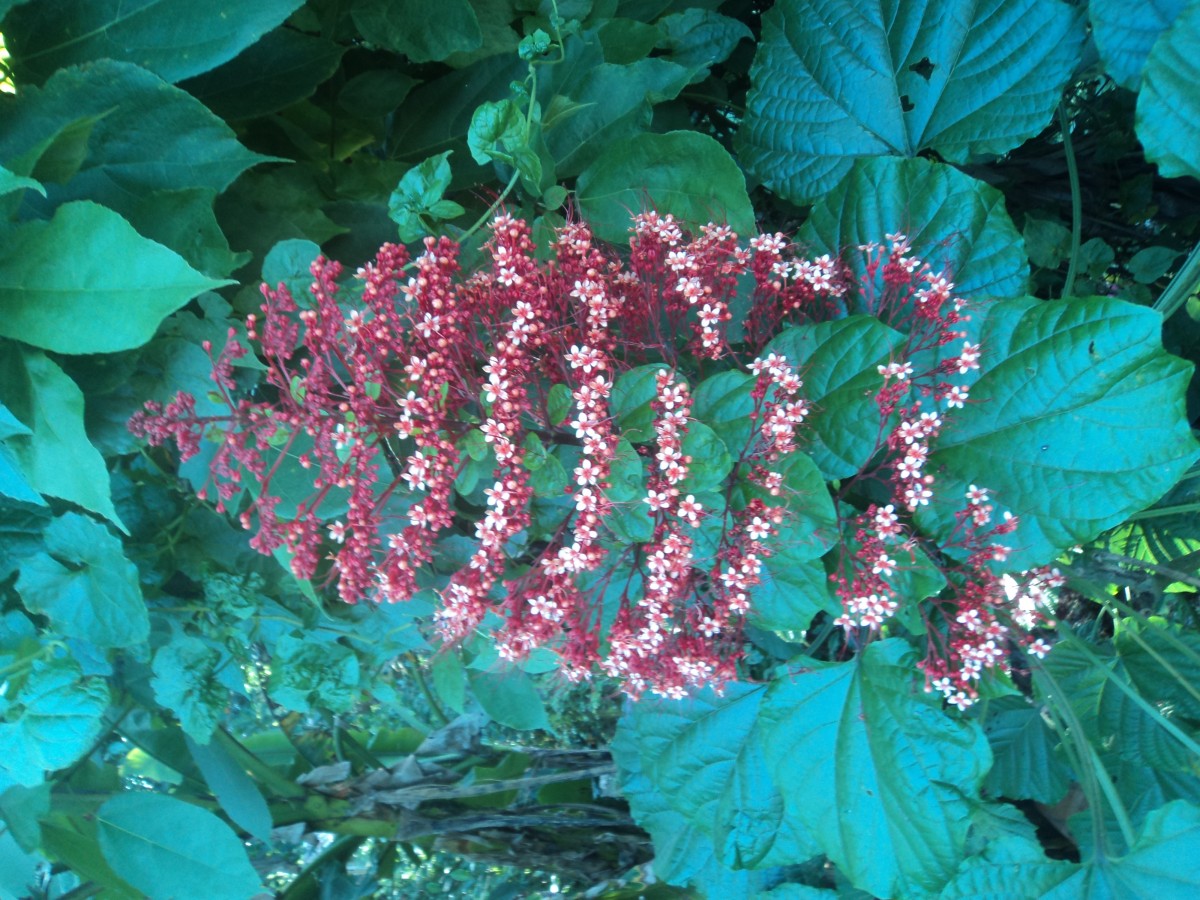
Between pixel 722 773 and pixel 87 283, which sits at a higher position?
pixel 87 283

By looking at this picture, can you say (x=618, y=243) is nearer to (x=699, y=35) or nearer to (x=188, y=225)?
(x=699, y=35)

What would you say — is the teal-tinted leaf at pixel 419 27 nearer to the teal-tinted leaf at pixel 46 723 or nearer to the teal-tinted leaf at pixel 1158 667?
the teal-tinted leaf at pixel 46 723

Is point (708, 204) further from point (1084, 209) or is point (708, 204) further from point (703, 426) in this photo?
point (1084, 209)

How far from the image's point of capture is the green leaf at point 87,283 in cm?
73

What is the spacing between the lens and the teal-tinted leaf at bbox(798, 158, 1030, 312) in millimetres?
1016

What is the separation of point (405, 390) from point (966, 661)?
713mm

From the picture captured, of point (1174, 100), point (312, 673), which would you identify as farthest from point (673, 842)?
point (1174, 100)

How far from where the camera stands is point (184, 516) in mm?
1231

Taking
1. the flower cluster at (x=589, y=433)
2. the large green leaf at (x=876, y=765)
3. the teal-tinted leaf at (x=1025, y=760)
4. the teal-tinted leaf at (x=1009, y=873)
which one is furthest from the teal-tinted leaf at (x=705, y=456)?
the teal-tinted leaf at (x=1025, y=760)

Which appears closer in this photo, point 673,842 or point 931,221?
point 931,221

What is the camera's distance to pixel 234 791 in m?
1.46

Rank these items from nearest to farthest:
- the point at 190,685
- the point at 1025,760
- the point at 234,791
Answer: the point at 190,685 < the point at 234,791 < the point at 1025,760

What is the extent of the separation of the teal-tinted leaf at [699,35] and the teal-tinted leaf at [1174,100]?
504mm

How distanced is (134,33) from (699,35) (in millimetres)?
714
